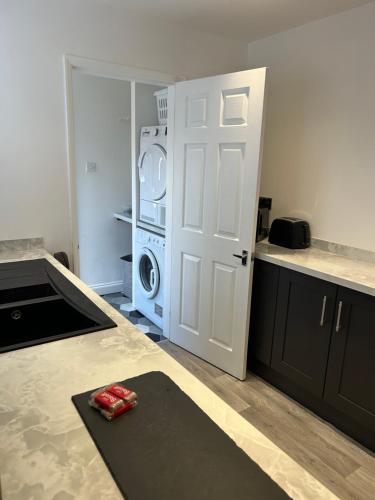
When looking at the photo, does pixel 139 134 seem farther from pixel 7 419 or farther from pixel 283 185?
pixel 7 419

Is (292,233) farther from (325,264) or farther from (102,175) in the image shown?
(102,175)

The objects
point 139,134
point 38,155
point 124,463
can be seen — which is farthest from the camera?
point 139,134

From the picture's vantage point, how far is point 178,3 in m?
2.17

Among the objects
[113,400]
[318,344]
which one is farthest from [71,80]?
[318,344]

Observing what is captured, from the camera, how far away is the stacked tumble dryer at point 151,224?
3.05 m

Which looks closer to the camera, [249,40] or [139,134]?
[249,40]

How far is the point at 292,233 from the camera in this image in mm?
2514

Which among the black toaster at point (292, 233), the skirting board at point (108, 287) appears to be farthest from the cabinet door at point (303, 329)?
the skirting board at point (108, 287)

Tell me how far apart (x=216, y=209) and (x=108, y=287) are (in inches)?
78.9

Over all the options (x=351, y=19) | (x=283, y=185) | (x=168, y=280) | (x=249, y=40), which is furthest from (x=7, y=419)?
(x=249, y=40)

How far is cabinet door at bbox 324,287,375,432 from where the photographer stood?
1.90 m

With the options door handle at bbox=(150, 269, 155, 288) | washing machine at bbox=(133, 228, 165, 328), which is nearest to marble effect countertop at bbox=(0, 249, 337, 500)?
washing machine at bbox=(133, 228, 165, 328)

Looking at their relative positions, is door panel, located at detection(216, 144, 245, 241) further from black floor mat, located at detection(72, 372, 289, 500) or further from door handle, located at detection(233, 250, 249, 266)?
black floor mat, located at detection(72, 372, 289, 500)

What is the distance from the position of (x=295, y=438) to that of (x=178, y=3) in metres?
2.57
